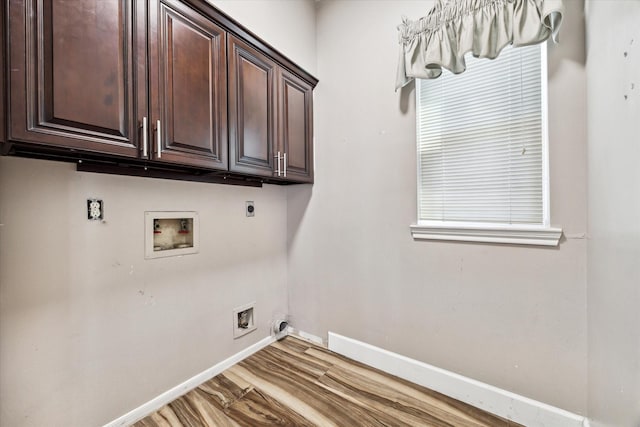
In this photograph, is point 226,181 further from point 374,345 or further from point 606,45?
point 606,45

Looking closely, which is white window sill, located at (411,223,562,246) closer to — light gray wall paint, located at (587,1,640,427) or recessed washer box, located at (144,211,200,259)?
light gray wall paint, located at (587,1,640,427)

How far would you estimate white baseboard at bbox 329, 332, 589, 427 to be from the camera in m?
1.33

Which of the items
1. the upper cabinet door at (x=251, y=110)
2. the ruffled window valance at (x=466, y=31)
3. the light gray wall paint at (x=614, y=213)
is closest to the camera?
the light gray wall paint at (x=614, y=213)

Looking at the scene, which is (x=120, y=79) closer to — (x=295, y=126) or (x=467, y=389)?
(x=295, y=126)

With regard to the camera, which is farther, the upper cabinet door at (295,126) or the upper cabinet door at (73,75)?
the upper cabinet door at (295,126)

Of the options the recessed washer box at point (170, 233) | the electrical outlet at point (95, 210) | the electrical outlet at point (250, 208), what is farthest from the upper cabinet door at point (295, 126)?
the electrical outlet at point (95, 210)

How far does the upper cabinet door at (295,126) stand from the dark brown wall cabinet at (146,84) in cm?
4

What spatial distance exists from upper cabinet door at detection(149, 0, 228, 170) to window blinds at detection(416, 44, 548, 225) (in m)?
1.26

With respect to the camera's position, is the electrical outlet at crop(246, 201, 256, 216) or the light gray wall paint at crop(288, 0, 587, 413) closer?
the light gray wall paint at crop(288, 0, 587, 413)

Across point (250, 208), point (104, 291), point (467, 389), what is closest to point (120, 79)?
point (104, 291)

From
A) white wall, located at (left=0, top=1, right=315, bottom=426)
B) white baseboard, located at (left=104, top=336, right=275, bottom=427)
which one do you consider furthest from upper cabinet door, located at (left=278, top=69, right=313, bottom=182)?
white baseboard, located at (left=104, top=336, right=275, bottom=427)

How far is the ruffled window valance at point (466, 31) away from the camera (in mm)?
1255

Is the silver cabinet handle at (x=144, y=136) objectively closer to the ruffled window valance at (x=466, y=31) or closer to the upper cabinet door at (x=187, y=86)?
the upper cabinet door at (x=187, y=86)

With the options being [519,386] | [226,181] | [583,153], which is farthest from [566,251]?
[226,181]
